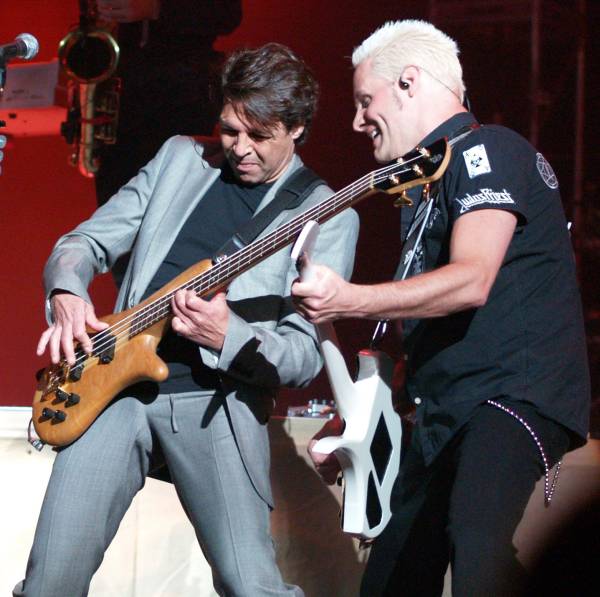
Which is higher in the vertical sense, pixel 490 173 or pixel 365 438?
pixel 490 173

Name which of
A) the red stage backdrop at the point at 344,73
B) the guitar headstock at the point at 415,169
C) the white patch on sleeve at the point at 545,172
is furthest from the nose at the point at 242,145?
the red stage backdrop at the point at 344,73

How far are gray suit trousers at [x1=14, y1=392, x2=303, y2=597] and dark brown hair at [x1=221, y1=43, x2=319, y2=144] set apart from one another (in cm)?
72

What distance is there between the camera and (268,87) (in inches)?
114

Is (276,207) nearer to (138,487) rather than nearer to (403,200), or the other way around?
(403,200)

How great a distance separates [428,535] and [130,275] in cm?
99

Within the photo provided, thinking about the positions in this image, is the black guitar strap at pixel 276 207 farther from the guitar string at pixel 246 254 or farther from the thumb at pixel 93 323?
the thumb at pixel 93 323

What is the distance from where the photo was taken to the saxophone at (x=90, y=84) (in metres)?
4.99

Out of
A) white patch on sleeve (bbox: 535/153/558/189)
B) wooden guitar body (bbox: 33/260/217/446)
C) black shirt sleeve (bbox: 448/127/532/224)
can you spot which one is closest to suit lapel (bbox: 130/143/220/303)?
wooden guitar body (bbox: 33/260/217/446)

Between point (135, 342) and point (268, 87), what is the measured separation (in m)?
0.73

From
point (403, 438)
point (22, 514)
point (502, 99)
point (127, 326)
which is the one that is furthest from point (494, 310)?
point (502, 99)

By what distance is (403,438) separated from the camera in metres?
2.88

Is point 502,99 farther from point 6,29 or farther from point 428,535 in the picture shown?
point 428,535

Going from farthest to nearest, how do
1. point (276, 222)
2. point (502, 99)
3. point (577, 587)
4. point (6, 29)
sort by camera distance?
1. point (6, 29)
2. point (502, 99)
3. point (276, 222)
4. point (577, 587)

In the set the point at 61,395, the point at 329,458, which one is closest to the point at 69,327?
the point at 61,395
